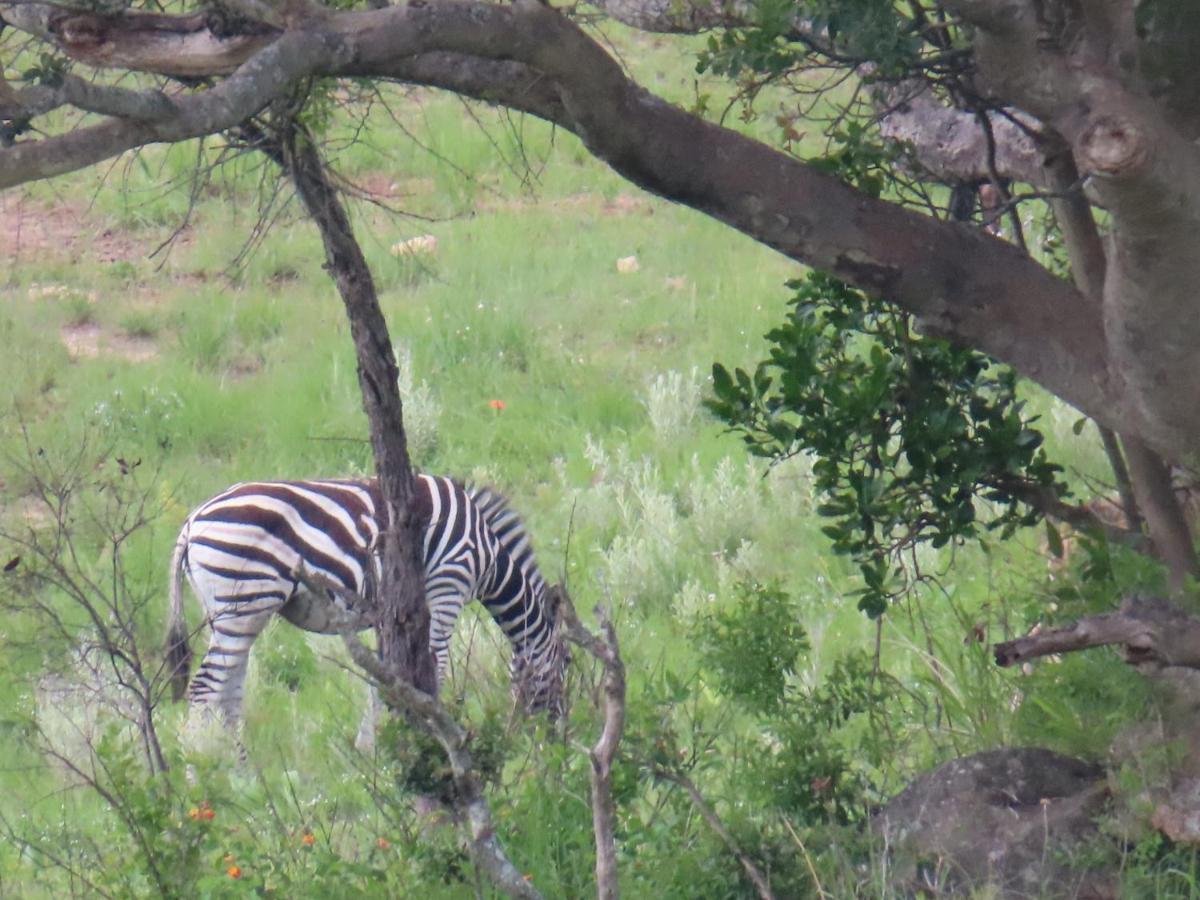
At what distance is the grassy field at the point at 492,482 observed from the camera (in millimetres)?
4074

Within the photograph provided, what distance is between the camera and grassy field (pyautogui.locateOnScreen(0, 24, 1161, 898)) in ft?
13.4

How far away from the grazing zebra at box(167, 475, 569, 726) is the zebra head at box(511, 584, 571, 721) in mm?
15

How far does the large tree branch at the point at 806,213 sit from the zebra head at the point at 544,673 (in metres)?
1.49

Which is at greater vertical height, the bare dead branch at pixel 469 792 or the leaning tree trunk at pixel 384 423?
the leaning tree trunk at pixel 384 423

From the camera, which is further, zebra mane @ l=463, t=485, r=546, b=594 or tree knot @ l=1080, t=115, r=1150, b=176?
zebra mane @ l=463, t=485, r=546, b=594

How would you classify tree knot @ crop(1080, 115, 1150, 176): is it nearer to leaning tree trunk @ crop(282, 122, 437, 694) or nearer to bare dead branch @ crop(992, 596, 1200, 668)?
bare dead branch @ crop(992, 596, 1200, 668)

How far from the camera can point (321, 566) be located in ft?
25.7

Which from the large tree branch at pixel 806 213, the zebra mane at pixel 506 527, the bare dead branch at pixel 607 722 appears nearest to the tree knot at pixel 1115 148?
the large tree branch at pixel 806 213

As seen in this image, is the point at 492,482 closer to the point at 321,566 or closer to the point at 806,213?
the point at 321,566

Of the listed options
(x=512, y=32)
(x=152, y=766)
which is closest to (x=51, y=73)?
(x=512, y=32)

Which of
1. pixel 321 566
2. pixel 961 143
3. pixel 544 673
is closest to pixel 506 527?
pixel 321 566

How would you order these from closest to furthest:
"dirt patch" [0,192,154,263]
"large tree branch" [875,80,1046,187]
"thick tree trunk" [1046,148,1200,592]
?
"thick tree trunk" [1046,148,1200,592]
"large tree branch" [875,80,1046,187]
"dirt patch" [0,192,154,263]

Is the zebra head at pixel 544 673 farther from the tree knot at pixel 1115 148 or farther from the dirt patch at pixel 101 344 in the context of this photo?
the dirt patch at pixel 101 344

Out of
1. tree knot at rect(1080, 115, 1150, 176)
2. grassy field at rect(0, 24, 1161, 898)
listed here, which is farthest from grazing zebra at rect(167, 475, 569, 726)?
tree knot at rect(1080, 115, 1150, 176)
